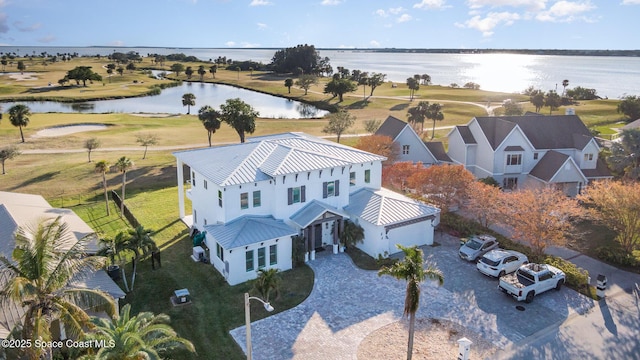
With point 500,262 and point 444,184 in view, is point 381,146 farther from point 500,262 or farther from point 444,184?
point 500,262

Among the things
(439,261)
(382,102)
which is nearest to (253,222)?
(439,261)

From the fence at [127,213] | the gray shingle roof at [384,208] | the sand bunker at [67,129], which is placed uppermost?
the sand bunker at [67,129]

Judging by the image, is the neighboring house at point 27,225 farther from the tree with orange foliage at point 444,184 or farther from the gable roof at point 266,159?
the tree with orange foliage at point 444,184

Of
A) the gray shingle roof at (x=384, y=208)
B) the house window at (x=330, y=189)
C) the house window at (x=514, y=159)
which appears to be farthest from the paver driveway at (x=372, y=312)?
the house window at (x=514, y=159)

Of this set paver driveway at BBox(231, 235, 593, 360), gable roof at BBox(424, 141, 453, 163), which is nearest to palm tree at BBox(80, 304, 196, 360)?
paver driveway at BBox(231, 235, 593, 360)

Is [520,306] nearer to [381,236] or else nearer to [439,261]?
[439,261]

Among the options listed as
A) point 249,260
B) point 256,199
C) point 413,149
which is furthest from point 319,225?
point 413,149
